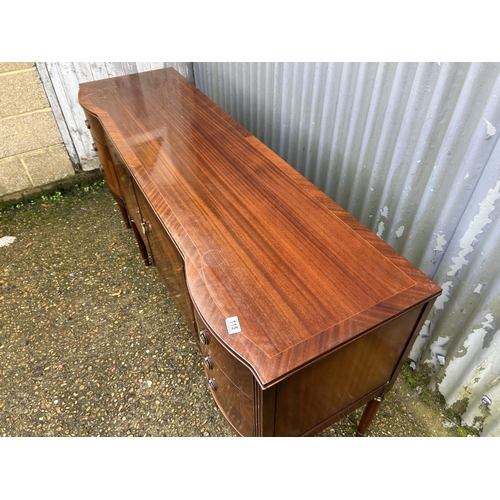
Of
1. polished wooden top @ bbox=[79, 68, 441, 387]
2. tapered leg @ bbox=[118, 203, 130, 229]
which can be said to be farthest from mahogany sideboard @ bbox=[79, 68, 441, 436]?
tapered leg @ bbox=[118, 203, 130, 229]

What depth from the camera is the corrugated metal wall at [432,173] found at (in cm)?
112

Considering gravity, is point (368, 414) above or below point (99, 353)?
above

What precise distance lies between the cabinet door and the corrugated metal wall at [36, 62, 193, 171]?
1.67 metres

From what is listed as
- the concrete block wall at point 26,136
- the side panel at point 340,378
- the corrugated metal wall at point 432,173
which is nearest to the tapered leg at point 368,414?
the side panel at point 340,378

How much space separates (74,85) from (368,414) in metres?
2.82

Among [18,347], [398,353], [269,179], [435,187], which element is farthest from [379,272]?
[18,347]

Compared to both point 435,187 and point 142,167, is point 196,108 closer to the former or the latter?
point 142,167

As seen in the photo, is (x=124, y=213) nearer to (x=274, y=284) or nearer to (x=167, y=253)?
(x=167, y=253)

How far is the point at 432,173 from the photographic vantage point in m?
1.26

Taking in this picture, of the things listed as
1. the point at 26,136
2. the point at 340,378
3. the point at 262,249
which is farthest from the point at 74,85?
the point at 340,378

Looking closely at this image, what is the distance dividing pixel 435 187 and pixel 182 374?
143 cm

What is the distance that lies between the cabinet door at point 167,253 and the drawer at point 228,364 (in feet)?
0.64

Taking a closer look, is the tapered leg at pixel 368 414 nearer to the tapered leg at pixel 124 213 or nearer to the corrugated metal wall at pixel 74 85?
the tapered leg at pixel 124 213

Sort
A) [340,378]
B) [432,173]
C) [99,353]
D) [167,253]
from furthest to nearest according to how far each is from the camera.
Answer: [99,353] < [167,253] < [432,173] < [340,378]
